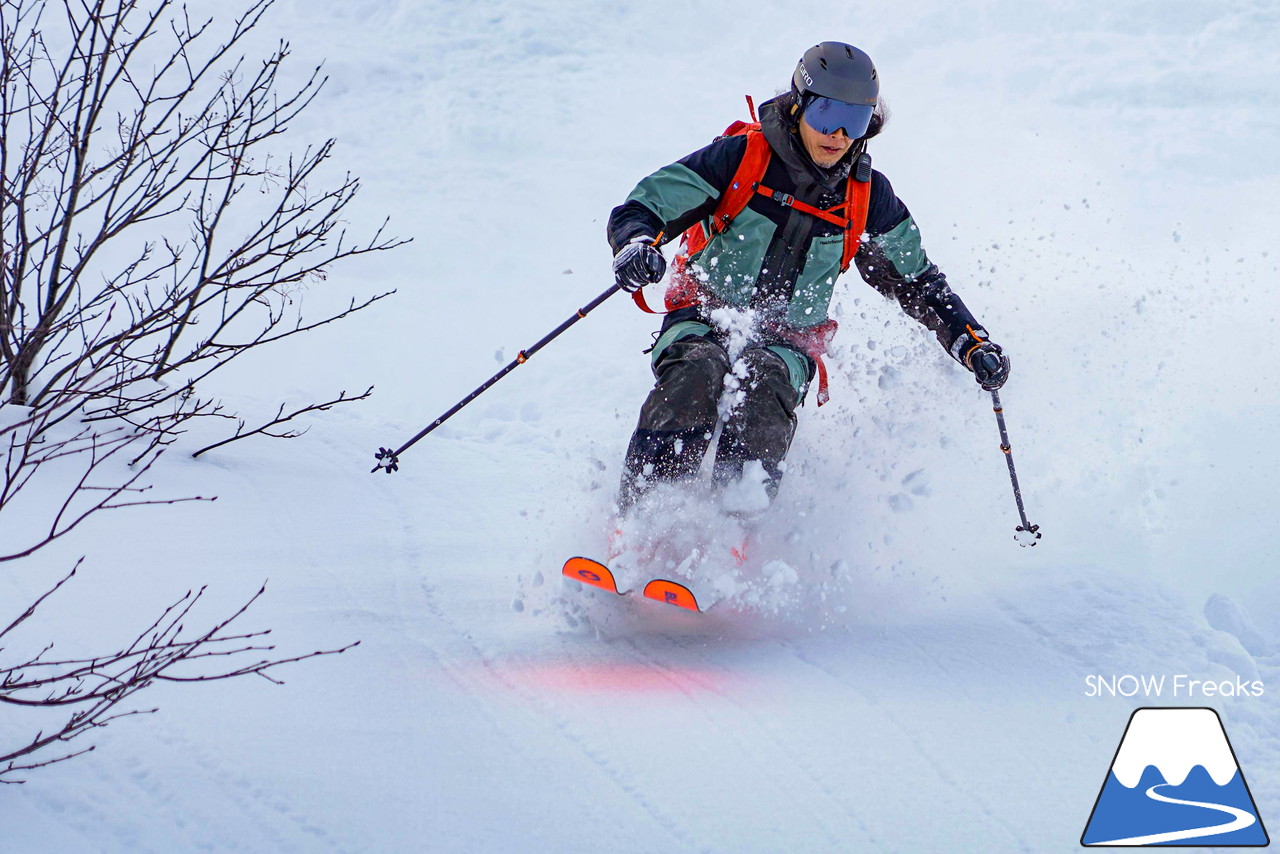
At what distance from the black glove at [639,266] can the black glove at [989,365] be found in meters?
1.38

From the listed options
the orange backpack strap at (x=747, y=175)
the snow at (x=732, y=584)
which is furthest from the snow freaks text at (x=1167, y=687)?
the orange backpack strap at (x=747, y=175)

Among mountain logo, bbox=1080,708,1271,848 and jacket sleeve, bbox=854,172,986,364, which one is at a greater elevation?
jacket sleeve, bbox=854,172,986,364

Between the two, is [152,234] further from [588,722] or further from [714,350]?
[588,722]

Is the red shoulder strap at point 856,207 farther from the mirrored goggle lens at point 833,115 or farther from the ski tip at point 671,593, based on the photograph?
the ski tip at point 671,593

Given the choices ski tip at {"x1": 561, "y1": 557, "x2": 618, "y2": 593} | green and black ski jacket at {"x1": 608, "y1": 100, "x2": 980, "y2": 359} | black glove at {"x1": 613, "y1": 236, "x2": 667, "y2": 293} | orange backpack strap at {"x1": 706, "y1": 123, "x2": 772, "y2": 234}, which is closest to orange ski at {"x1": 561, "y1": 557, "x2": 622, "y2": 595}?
ski tip at {"x1": 561, "y1": 557, "x2": 618, "y2": 593}

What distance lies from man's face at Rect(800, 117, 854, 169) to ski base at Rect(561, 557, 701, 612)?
164cm

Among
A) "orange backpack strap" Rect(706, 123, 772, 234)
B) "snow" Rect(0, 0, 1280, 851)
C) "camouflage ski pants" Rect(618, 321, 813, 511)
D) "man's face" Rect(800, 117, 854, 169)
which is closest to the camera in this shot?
"snow" Rect(0, 0, 1280, 851)

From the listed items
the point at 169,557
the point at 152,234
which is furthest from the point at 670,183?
the point at 152,234

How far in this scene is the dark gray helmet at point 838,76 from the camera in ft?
12.0

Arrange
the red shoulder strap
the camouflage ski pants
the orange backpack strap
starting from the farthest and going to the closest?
the red shoulder strap, the orange backpack strap, the camouflage ski pants

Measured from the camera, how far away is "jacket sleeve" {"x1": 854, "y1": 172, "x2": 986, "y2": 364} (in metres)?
4.10

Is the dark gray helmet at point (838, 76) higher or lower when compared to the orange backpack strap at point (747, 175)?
higher

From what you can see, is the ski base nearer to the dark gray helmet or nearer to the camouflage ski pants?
the camouflage ski pants

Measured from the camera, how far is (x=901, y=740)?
2.85 meters
